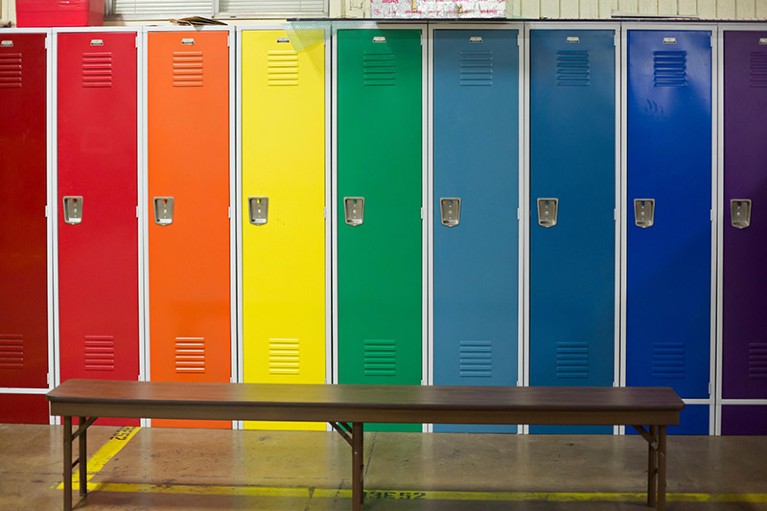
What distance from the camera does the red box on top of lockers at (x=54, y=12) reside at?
4.62 meters

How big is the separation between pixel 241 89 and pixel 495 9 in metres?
1.42

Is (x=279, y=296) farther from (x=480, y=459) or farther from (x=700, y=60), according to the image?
(x=700, y=60)

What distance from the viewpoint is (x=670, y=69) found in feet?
14.5

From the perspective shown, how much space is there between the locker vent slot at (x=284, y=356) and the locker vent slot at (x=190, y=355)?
384 mm

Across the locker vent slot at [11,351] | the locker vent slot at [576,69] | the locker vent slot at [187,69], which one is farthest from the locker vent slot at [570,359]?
the locker vent slot at [11,351]

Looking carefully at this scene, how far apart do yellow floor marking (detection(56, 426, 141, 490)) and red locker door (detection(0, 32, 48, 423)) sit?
1.61 ft

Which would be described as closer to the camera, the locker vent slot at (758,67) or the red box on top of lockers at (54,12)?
the locker vent slot at (758,67)

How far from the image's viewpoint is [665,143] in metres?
4.41

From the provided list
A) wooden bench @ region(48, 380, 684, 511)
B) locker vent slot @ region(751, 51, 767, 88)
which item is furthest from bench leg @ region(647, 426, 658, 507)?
locker vent slot @ region(751, 51, 767, 88)

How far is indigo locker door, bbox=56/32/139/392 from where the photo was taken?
4.51 metres

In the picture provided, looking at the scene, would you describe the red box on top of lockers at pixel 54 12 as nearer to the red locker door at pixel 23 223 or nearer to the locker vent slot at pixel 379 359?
the red locker door at pixel 23 223

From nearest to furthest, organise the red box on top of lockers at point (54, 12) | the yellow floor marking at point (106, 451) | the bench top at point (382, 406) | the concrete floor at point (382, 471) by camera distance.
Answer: the bench top at point (382, 406) → the concrete floor at point (382, 471) → the yellow floor marking at point (106, 451) → the red box on top of lockers at point (54, 12)

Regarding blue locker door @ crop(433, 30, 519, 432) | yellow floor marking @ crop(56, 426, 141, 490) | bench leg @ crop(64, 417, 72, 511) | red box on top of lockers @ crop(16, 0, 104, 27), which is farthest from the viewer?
red box on top of lockers @ crop(16, 0, 104, 27)

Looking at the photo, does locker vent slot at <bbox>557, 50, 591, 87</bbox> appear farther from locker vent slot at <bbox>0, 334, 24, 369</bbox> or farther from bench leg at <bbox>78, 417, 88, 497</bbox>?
locker vent slot at <bbox>0, 334, 24, 369</bbox>
